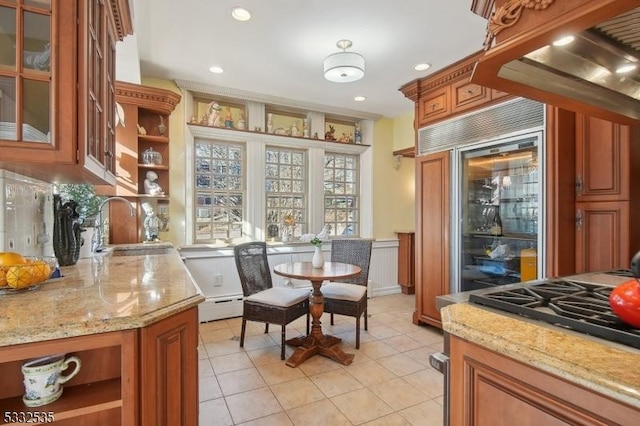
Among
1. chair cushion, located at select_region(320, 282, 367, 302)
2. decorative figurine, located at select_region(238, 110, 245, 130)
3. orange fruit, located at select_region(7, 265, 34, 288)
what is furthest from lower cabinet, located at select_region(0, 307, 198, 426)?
decorative figurine, located at select_region(238, 110, 245, 130)

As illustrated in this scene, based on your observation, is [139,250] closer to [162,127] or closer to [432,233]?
[162,127]

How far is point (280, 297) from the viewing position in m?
2.93

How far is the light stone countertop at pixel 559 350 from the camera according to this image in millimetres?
628

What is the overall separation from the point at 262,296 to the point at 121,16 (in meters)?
2.25

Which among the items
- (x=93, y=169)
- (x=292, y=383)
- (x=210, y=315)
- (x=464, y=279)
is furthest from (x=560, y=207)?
(x=210, y=315)

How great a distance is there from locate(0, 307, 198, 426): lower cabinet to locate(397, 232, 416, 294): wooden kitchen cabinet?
13.6 ft

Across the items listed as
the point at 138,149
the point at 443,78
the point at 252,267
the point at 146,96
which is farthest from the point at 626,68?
the point at 138,149

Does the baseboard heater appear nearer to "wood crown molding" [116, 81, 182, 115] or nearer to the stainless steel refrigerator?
"wood crown molding" [116, 81, 182, 115]

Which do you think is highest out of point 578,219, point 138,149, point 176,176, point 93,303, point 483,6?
point 483,6

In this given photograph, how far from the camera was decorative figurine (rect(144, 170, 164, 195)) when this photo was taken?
345 centimetres

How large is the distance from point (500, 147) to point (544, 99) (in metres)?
1.69

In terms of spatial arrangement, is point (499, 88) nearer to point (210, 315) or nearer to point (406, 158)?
point (210, 315)

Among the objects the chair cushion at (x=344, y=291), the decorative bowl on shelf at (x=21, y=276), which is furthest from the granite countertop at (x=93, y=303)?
the chair cushion at (x=344, y=291)

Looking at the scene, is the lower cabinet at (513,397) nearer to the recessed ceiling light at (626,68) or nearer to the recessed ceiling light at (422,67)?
the recessed ceiling light at (626,68)
